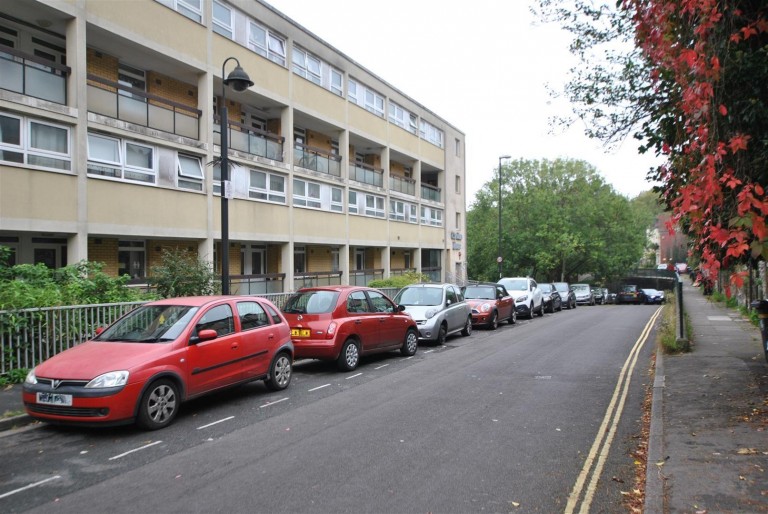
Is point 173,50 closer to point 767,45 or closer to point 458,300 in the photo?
point 458,300

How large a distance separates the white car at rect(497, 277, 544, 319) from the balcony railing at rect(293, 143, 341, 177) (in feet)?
30.8

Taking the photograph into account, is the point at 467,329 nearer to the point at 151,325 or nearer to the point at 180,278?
the point at 180,278

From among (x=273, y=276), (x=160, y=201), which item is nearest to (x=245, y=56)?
(x=160, y=201)

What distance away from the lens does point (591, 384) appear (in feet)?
30.9

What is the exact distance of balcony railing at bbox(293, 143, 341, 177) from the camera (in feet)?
78.6

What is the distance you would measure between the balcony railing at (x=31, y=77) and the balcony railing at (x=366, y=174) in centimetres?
1524

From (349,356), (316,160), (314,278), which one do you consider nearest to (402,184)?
(316,160)

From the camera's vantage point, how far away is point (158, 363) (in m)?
6.60

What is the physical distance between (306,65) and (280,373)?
18456 millimetres

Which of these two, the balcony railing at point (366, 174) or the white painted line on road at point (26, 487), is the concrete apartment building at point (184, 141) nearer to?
the balcony railing at point (366, 174)

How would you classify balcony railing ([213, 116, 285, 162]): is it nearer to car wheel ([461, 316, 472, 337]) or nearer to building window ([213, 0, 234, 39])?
building window ([213, 0, 234, 39])

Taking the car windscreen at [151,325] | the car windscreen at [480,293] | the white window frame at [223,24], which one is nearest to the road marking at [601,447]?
the car windscreen at [151,325]

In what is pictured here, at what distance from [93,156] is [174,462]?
12.1 metres

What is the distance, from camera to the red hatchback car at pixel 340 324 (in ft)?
33.8
